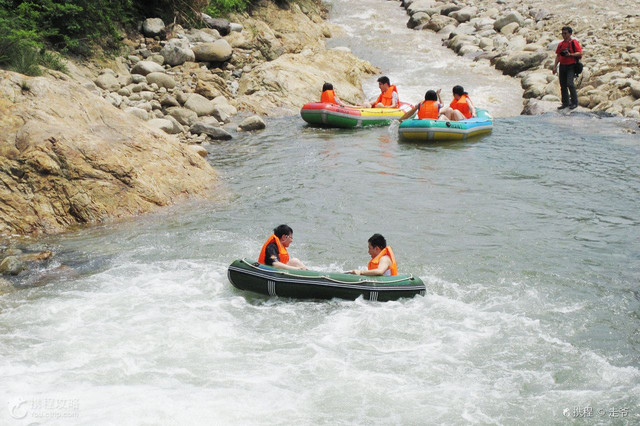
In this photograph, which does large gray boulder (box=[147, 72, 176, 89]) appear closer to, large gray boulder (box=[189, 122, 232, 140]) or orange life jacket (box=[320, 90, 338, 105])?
large gray boulder (box=[189, 122, 232, 140])

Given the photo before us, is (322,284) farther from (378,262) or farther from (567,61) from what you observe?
(567,61)

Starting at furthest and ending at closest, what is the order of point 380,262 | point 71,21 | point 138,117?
point 71,21 → point 138,117 → point 380,262

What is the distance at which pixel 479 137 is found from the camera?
15.0 metres

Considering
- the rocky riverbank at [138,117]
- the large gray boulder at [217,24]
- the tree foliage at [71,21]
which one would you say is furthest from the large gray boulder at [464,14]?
the large gray boulder at [217,24]

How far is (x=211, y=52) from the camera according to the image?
18125 millimetres

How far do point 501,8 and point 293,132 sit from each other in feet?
49.9

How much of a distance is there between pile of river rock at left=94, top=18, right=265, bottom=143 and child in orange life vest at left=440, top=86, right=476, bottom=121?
13.6 ft

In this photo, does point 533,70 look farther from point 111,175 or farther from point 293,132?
point 111,175

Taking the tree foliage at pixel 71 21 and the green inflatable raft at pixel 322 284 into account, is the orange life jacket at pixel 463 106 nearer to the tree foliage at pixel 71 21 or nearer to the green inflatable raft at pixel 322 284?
the tree foliage at pixel 71 21

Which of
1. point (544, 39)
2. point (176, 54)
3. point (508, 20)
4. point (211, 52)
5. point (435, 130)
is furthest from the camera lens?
point (508, 20)

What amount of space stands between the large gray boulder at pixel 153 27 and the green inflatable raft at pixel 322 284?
13138mm

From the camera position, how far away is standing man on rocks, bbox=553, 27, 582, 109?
52.8ft

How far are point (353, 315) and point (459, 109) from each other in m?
9.46

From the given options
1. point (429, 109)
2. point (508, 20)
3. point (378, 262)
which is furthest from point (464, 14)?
point (378, 262)
